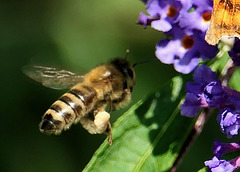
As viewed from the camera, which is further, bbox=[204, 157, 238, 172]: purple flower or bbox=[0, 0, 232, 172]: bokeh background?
bbox=[0, 0, 232, 172]: bokeh background

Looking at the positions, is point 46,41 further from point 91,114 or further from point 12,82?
point 91,114

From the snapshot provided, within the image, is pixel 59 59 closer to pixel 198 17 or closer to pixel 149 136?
pixel 149 136

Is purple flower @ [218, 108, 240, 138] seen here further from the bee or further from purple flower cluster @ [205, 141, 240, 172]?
the bee

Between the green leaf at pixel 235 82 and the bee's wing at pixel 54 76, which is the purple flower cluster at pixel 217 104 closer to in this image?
the green leaf at pixel 235 82

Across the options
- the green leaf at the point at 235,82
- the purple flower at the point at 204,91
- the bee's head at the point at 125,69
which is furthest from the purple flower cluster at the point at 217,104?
the bee's head at the point at 125,69

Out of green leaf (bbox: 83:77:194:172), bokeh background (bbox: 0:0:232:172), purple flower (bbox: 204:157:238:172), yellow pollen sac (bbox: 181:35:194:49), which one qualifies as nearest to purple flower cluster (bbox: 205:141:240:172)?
purple flower (bbox: 204:157:238:172)

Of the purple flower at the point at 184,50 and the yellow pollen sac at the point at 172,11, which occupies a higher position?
the yellow pollen sac at the point at 172,11
